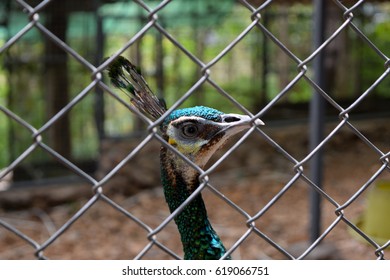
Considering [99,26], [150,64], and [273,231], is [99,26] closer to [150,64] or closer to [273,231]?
[150,64]

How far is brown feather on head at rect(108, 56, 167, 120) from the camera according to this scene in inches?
59.9

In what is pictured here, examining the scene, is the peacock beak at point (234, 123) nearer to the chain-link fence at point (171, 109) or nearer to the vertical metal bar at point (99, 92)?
the chain-link fence at point (171, 109)

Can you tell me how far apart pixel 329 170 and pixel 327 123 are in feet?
3.39

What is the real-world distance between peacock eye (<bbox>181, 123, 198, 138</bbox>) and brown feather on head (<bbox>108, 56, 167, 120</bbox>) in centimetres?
9

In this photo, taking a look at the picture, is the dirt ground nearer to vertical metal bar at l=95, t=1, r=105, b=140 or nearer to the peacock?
vertical metal bar at l=95, t=1, r=105, b=140

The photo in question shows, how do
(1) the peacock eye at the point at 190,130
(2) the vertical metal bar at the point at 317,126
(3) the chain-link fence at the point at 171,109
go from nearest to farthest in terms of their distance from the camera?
(3) the chain-link fence at the point at 171,109
(1) the peacock eye at the point at 190,130
(2) the vertical metal bar at the point at 317,126

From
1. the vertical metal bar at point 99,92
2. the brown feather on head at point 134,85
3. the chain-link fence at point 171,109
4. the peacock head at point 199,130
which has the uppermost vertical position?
the vertical metal bar at point 99,92

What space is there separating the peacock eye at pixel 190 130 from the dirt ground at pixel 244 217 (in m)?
2.24

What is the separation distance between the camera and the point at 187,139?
1666 millimetres

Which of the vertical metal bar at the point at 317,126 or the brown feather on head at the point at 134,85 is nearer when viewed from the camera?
the brown feather on head at the point at 134,85

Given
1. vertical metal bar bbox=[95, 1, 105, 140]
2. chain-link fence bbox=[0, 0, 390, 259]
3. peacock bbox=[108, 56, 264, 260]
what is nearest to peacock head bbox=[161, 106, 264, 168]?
peacock bbox=[108, 56, 264, 260]

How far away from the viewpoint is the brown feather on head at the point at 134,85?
152cm

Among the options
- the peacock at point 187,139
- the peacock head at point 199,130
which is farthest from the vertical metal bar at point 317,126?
the peacock head at point 199,130
